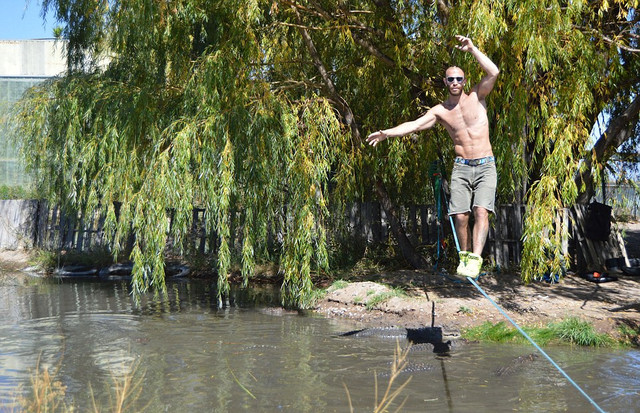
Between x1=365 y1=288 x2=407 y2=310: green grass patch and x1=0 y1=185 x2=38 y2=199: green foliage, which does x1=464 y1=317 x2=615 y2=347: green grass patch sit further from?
x1=0 y1=185 x2=38 y2=199: green foliage

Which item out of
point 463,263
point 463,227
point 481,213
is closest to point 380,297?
point 463,227

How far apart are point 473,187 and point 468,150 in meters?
0.36

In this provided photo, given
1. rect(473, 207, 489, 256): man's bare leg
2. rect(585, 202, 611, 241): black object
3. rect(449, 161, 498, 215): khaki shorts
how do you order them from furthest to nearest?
rect(585, 202, 611, 241): black object
rect(449, 161, 498, 215): khaki shorts
rect(473, 207, 489, 256): man's bare leg

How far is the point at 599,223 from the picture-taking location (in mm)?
11820

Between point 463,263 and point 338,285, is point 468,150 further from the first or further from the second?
point 338,285

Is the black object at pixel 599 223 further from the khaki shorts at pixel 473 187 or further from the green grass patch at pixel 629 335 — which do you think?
the khaki shorts at pixel 473 187

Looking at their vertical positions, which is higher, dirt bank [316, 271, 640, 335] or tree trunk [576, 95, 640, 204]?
tree trunk [576, 95, 640, 204]

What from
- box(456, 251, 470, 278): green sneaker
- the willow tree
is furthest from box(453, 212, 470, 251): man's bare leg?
the willow tree

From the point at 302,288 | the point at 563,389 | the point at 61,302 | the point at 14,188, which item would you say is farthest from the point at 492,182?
the point at 14,188

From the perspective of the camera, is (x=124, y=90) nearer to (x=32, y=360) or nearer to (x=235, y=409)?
(x=32, y=360)

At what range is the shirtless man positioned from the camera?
258 inches

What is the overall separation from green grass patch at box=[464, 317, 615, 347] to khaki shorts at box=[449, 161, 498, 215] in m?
3.07

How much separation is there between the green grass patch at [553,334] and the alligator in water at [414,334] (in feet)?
1.68

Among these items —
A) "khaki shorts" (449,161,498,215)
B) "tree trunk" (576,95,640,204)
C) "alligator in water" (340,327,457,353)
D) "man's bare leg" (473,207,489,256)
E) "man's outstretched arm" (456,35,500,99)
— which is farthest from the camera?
"tree trunk" (576,95,640,204)
